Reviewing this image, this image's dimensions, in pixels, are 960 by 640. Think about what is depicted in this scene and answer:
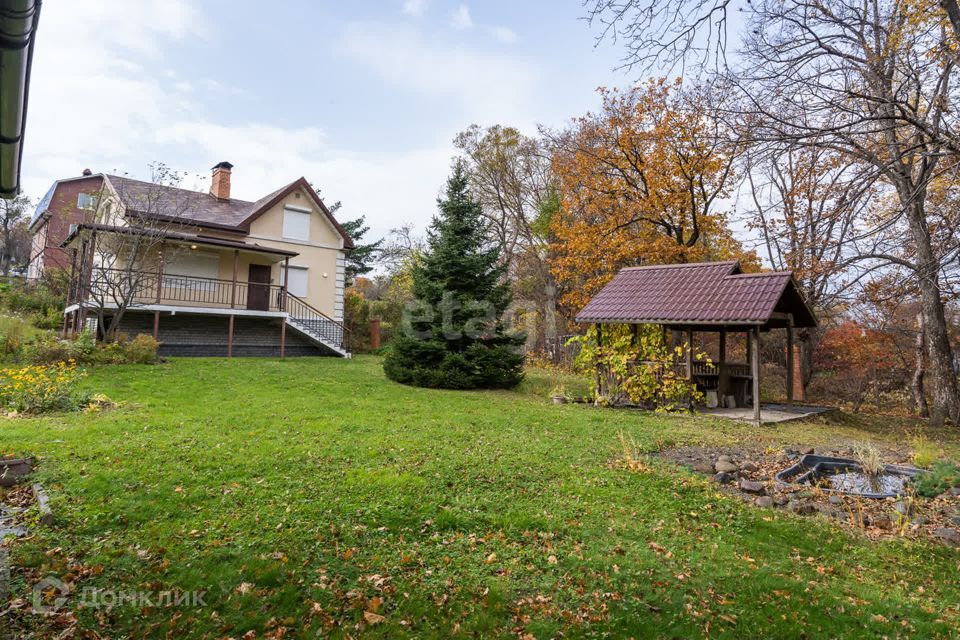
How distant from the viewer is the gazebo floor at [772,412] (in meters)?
10.9

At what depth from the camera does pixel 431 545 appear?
3.94 meters

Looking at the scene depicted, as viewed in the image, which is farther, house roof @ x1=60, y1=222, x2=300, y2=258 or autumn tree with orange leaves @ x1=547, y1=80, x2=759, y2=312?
autumn tree with orange leaves @ x1=547, y1=80, x2=759, y2=312

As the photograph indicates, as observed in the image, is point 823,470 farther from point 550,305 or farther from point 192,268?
point 192,268

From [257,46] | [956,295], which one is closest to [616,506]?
[257,46]

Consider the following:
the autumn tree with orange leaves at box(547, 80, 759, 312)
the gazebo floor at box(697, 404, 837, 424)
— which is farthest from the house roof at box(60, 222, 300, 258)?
the gazebo floor at box(697, 404, 837, 424)

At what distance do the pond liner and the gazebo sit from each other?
355 centimetres

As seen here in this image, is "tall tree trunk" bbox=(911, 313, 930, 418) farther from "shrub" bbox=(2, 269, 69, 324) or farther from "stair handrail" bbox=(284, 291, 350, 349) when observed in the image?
"shrub" bbox=(2, 269, 69, 324)

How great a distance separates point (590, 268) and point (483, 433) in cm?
1202

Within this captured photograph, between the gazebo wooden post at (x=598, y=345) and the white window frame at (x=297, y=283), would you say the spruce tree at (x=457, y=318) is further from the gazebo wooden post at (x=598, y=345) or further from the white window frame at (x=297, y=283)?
the white window frame at (x=297, y=283)

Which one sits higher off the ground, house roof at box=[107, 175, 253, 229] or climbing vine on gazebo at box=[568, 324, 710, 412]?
house roof at box=[107, 175, 253, 229]

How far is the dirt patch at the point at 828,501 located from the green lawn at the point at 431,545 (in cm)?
29

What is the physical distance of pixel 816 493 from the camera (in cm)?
550

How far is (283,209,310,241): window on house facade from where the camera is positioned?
20.3m

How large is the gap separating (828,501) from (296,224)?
776 inches
